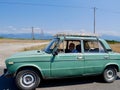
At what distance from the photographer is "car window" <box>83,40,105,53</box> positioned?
23.8 feet

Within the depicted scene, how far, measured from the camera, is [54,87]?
22.4ft

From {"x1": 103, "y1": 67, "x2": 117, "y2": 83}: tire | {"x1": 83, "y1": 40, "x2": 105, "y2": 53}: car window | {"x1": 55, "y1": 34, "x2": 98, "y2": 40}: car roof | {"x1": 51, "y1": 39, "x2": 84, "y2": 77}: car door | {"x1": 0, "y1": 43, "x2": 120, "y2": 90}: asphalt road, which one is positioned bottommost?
{"x1": 0, "y1": 43, "x2": 120, "y2": 90}: asphalt road

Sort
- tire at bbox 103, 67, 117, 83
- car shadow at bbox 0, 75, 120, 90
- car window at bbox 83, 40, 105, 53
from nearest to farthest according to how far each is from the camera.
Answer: car shadow at bbox 0, 75, 120, 90
car window at bbox 83, 40, 105, 53
tire at bbox 103, 67, 117, 83

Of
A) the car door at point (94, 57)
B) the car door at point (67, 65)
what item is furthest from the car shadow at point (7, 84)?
the car door at point (94, 57)

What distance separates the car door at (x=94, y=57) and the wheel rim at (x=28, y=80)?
1891 mm

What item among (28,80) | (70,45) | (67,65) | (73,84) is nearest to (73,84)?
(73,84)

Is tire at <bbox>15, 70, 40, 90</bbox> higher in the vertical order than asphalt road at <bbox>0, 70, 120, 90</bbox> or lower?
higher

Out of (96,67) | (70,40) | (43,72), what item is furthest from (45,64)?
(96,67)

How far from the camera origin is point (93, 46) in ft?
24.3

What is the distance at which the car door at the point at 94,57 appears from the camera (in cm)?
710

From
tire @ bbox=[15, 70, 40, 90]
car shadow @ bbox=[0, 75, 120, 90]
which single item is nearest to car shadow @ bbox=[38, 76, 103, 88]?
car shadow @ bbox=[0, 75, 120, 90]

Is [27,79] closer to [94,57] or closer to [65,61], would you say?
[65,61]

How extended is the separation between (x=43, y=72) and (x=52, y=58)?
546mm

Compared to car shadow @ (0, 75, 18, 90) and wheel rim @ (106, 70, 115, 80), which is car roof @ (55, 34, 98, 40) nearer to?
wheel rim @ (106, 70, 115, 80)
